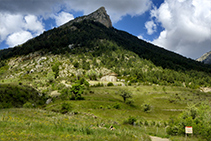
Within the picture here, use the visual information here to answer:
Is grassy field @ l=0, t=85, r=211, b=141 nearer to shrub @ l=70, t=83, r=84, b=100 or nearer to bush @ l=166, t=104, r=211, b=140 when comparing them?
bush @ l=166, t=104, r=211, b=140

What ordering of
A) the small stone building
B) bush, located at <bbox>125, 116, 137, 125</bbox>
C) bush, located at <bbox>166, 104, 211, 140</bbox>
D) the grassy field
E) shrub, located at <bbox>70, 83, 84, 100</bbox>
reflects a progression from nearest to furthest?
the grassy field, bush, located at <bbox>166, 104, 211, 140</bbox>, bush, located at <bbox>125, 116, 137, 125</bbox>, shrub, located at <bbox>70, 83, 84, 100</bbox>, the small stone building

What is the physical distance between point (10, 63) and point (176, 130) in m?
227

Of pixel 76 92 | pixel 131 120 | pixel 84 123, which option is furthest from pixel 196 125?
pixel 76 92

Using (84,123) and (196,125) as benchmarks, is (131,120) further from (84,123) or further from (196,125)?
(84,123)

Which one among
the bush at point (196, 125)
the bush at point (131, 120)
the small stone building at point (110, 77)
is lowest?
the bush at point (131, 120)

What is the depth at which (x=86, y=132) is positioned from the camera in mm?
17719

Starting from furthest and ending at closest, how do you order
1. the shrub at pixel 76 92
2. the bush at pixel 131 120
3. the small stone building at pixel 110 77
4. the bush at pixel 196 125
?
the small stone building at pixel 110 77 → the shrub at pixel 76 92 → the bush at pixel 131 120 → the bush at pixel 196 125

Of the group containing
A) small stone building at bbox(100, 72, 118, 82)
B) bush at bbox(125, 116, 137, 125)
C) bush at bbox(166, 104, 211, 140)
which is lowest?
bush at bbox(125, 116, 137, 125)

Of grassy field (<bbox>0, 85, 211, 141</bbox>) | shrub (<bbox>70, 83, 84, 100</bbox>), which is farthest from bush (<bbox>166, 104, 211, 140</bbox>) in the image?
shrub (<bbox>70, 83, 84, 100</bbox>)

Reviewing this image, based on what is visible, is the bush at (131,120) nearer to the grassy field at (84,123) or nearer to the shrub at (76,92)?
the grassy field at (84,123)

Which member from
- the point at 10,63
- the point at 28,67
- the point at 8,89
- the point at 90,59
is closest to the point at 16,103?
the point at 8,89

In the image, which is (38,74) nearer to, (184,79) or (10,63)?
(10,63)

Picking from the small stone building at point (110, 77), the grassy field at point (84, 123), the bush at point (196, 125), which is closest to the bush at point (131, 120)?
the grassy field at point (84, 123)

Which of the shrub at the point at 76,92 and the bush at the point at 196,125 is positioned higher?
the shrub at the point at 76,92
